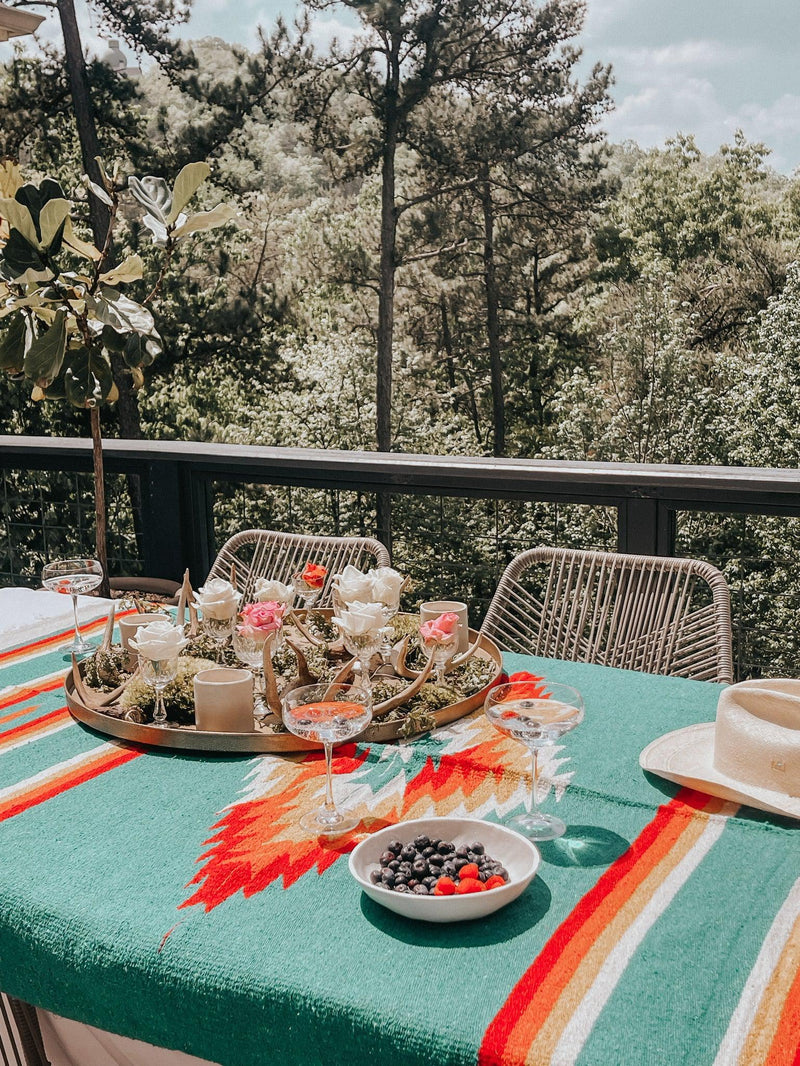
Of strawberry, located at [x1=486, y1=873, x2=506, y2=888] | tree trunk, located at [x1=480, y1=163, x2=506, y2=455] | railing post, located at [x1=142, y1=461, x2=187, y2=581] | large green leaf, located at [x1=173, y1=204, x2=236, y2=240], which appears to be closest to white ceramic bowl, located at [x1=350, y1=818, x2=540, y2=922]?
strawberry, located at [x1=486, y1=873, x2=506, y2=888]

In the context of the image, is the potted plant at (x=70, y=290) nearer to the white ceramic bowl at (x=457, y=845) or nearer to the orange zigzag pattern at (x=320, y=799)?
the orange zigzag pattern at (x=320, y=799)

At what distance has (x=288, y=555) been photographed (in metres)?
2.72

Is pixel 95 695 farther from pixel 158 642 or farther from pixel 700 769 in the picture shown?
pixel 700 769

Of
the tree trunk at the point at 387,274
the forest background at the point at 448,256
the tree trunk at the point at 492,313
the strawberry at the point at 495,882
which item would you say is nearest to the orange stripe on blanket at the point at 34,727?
the strawberry at the point at 495,882

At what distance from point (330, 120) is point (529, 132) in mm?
3043

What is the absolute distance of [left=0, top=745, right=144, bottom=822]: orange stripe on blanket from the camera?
1.38 metres

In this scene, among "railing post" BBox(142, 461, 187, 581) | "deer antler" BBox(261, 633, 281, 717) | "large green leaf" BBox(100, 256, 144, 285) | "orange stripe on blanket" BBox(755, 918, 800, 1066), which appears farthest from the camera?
"railing post" BBox(142, 461, 187, 581)

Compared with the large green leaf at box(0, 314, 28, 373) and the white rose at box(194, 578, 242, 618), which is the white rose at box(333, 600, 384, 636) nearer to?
the white rose at box(194, 578, 242, 618)

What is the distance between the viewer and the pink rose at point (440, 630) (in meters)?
1.72

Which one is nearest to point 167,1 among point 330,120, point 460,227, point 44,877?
point 330,120

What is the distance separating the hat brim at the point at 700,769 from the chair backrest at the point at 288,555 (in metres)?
1.23

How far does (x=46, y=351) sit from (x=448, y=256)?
12912 mm

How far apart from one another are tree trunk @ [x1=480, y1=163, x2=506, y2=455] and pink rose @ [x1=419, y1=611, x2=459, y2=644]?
47.1 feet

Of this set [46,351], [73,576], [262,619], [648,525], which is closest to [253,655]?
[262,619]
